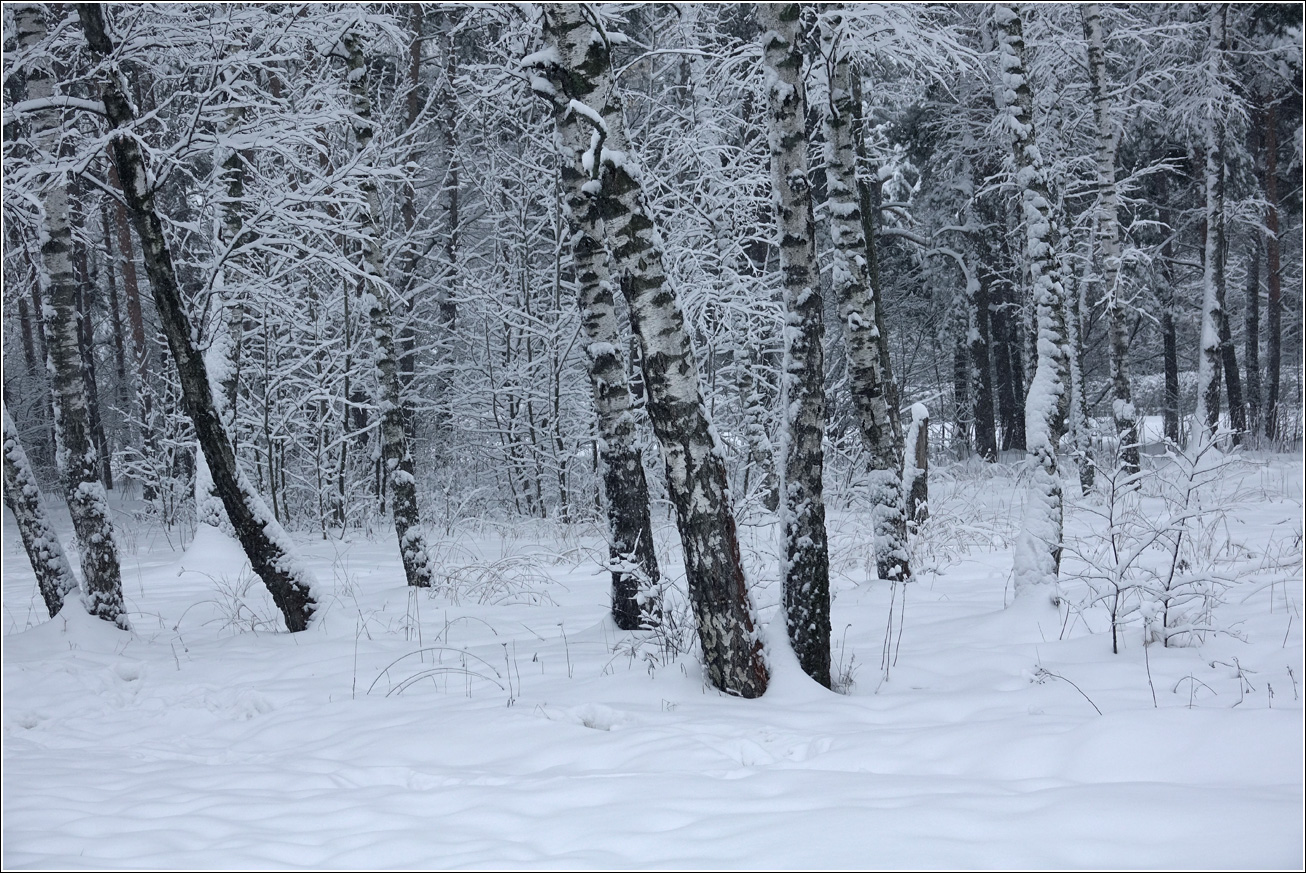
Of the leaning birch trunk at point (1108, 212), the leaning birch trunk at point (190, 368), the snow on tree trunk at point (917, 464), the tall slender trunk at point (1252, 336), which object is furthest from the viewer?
the tall slender trunk at point (1252, 336)

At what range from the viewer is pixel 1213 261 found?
15.3 m

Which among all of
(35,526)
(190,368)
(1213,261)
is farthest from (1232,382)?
(35,526)

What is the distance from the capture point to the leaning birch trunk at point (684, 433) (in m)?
4.55

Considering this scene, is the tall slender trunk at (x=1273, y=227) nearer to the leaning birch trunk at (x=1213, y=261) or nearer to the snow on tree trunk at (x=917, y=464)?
the leaning birch trunk at (x=1213, y=261)

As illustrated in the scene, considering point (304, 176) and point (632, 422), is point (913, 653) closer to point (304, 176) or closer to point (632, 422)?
point (632, 422)

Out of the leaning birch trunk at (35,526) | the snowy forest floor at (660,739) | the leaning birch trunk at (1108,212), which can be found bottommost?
the snowy forest floor at (660,739)

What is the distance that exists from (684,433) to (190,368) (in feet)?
13.2

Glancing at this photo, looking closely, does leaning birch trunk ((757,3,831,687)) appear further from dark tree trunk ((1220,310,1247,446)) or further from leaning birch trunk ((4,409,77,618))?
dark tree trunk ((1220,310,1247,446))

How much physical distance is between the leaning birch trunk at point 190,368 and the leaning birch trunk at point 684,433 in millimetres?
3648

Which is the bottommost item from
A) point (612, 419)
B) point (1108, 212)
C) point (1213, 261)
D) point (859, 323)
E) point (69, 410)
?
point (612, 419)

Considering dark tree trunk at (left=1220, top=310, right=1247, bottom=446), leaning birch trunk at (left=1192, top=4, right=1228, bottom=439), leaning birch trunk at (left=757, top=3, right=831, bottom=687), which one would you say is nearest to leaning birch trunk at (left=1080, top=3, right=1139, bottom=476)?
leaning birch trunk at (left=1192, top=4, right=1228, bottom=439)

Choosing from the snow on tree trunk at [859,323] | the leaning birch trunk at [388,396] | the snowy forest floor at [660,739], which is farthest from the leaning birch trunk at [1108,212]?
the leaning birch trunk at [388,396]

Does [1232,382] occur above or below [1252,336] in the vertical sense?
below

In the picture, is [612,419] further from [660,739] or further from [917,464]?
[917,464]
